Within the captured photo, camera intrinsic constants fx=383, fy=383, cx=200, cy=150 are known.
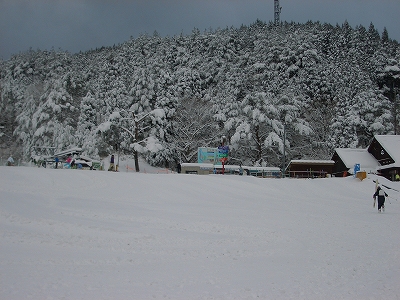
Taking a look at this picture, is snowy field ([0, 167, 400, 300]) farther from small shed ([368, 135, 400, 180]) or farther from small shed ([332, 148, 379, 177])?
small shed ([368, 135, 400, 180])

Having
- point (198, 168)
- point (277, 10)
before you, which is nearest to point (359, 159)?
point (198, 168)

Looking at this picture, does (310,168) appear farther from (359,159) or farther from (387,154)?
(387,154)

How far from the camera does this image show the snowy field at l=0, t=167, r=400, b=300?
841cm

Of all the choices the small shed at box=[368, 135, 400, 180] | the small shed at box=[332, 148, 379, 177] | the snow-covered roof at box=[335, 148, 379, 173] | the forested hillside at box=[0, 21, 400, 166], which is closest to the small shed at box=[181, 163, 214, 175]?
the forested hillside at box=[0, 21, 400, 166]

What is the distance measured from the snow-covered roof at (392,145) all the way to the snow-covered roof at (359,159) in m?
2.39

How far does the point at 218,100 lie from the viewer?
57562 millimetres

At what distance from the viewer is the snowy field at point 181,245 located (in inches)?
331

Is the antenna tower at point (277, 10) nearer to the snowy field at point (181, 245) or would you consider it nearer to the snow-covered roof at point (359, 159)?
the snow-covered roof at point (359, 159)

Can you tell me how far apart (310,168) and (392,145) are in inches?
375

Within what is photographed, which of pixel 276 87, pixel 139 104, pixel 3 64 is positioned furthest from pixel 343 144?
pixel 3 64

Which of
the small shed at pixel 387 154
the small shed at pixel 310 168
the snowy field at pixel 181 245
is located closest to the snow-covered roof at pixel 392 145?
the small shed at pixel 387 154

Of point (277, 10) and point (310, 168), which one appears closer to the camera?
point (310, 168)

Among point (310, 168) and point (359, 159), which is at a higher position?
point (359, 159)

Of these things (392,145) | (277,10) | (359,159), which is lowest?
(359,159)
